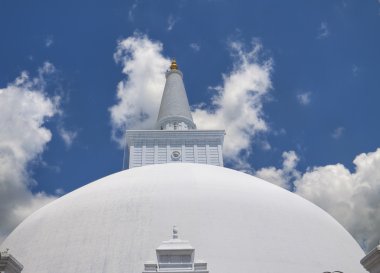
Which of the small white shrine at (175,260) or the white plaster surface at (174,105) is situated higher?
the white plaster surface at (174,105)

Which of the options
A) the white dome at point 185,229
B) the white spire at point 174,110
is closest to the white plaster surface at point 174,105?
the white spire at point 174,110

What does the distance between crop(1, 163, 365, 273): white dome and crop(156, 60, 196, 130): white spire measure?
19803 millimetres

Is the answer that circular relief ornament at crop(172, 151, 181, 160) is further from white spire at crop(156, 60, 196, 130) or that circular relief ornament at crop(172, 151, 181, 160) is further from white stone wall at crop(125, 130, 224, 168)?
white spire at crop(156, 60, 196, 130)

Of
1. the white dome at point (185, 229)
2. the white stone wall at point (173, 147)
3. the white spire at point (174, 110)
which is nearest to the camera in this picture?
the white dome at point (185, 229)

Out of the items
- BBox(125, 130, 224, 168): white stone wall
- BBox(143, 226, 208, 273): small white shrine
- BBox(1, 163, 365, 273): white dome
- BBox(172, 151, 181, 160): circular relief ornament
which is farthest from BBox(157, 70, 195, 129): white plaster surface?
BBox(143, 226, 208, 273): small white shrine

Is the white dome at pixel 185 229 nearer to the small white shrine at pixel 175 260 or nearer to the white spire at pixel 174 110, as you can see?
the small white shrine at pixel 175 260

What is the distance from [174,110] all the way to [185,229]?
988 inches

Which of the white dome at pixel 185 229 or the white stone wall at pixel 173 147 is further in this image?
the white stone wall at pixel 173 147

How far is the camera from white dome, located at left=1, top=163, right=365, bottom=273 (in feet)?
55.7

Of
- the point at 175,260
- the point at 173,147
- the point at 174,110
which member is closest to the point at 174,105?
the point at 174,110

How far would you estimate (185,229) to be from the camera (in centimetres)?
1762

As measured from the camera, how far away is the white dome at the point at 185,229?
1697 cm

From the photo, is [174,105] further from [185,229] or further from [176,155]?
[185,229]

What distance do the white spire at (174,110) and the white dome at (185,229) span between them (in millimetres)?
19803
